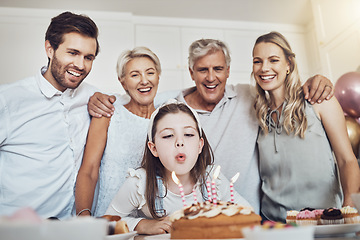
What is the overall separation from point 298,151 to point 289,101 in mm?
284

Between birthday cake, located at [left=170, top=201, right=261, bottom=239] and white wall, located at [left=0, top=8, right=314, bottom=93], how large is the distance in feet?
4.47

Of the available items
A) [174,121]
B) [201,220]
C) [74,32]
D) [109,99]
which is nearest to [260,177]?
[174,121]

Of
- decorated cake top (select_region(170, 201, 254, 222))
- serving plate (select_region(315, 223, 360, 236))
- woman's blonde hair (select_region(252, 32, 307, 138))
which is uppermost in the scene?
woman's blonde hair (select_region(252, 32, 307, 138))

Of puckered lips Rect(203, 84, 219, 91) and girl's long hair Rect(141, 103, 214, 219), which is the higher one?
puckered lips Rect(203, 84, 219, 91)

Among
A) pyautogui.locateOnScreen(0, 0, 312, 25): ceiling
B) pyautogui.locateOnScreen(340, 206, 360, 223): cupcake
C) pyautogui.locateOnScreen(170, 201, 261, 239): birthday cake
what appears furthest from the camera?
pyautogui.locateOnScreen(0, 0, 312, 25): ceiling

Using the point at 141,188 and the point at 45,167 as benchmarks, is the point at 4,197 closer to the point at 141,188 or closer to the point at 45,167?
the point at 45,167

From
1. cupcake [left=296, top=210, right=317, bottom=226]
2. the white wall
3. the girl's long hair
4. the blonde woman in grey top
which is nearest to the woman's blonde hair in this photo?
the blonde woman in grey top

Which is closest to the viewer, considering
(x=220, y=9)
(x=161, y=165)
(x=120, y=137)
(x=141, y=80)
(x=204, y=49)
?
(x=161, y=165)

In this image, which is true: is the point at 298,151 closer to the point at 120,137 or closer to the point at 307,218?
the point at 307,218

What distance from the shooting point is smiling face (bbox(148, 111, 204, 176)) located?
1.48 meters

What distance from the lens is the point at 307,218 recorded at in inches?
51.6

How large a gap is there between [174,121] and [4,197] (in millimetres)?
979

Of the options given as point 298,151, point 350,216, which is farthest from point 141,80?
point 350,216

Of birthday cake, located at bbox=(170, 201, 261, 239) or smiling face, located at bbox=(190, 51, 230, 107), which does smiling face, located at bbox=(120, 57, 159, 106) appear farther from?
birthday cake, located at bbox=(170, 201, 261, 239)
